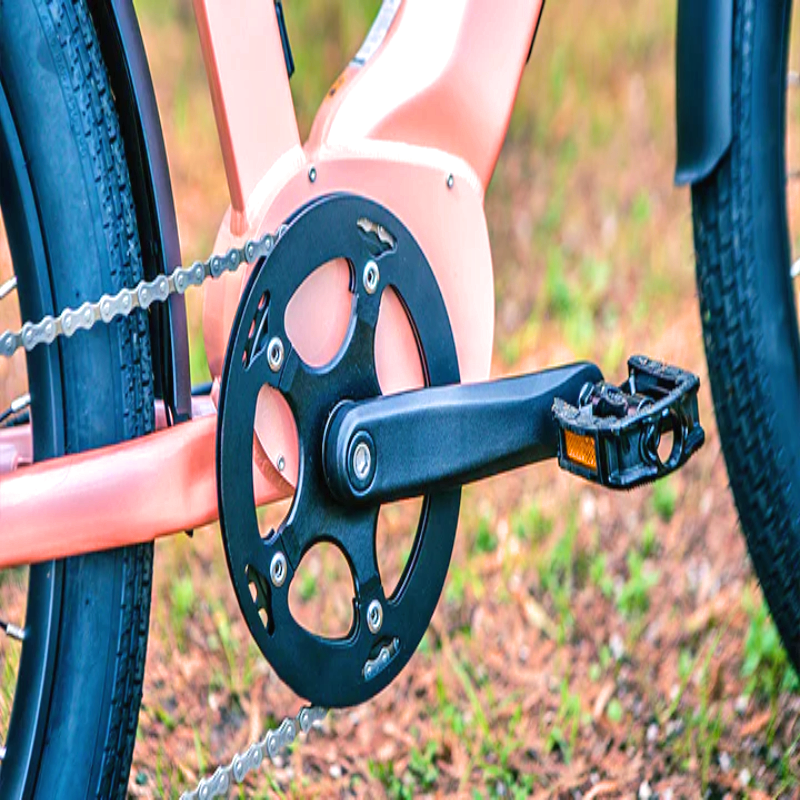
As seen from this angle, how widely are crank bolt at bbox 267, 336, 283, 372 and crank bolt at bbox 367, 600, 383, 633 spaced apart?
0.23m

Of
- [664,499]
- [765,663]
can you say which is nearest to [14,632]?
[765,663]

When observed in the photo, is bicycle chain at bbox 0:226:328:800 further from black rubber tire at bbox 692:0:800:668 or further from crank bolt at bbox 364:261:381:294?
black rubber tire at bbox 692:0:800:668

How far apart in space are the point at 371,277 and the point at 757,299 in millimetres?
408

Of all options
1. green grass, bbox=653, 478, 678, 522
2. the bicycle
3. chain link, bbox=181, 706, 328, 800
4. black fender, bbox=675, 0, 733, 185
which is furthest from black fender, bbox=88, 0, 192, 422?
green grass, bbox=653, 478, 678, 522

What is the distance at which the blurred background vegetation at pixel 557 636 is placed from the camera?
1372mm

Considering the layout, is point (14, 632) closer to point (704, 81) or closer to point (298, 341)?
point (298, 341)

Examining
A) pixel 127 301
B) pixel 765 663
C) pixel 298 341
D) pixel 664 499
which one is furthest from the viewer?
pixel 664 499

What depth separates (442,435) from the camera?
1.08 meters

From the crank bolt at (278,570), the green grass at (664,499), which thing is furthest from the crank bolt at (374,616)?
the green grass at (664,499)

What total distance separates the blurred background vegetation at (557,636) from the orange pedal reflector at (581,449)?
432 mm

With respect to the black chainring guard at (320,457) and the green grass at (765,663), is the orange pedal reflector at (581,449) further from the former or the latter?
the green grass at (765,663)

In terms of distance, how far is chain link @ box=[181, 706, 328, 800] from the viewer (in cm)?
97

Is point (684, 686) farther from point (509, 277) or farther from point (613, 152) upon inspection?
point (613, 152)

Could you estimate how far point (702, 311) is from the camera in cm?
127
